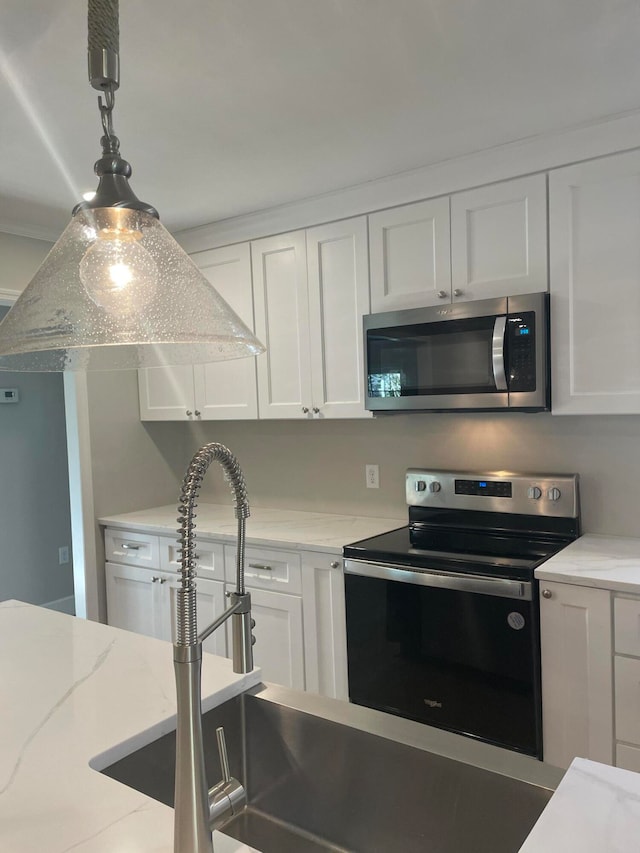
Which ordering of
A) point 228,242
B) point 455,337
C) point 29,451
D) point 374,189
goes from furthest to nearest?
point 29,451
point 228,242
point 374,189
point 455,337

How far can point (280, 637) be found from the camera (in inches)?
105

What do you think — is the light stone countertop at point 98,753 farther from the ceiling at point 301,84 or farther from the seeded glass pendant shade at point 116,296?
the ceiling at point 301,84

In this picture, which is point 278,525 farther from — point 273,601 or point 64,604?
point 64,604

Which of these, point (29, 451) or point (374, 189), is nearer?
point (374, 189)

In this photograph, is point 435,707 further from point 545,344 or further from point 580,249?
point 580,249

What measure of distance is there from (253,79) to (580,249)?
119 cm

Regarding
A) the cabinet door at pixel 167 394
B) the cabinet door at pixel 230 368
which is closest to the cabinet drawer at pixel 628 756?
the cabinet door at pixel 230 368

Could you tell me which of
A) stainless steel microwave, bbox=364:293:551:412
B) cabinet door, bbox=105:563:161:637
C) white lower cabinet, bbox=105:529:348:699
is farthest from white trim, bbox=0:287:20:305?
stainless steel microwave, bbox=364:293:551:412

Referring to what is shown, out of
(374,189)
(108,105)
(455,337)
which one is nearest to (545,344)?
(455,337)

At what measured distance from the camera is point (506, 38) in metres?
1.62

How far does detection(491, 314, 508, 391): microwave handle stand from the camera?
7.44 ft

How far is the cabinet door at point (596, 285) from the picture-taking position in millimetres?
2117

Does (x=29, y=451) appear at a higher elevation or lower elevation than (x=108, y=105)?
lower

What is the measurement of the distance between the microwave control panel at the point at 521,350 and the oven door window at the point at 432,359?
70 millimetres
